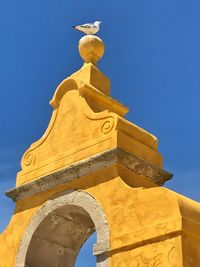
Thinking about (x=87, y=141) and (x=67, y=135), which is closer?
(x=87, y=141)

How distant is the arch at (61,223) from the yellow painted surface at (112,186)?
0.42 feet

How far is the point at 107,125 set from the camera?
29.5 feet

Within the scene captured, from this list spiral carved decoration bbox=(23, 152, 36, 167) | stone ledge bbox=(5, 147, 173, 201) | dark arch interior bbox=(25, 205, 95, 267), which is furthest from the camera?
spiral carved decoration bbox=(23, 152, 36, 167)

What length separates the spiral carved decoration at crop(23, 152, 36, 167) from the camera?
10.1 metres

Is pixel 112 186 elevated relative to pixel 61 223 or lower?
elevated

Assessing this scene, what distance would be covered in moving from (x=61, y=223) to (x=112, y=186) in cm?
148

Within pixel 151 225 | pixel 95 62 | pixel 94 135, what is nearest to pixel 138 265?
pixel 151 225

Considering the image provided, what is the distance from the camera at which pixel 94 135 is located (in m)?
9.15

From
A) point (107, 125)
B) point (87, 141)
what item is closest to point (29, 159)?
point (87, 141)

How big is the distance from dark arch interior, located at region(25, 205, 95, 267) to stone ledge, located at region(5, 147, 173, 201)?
0.48 m

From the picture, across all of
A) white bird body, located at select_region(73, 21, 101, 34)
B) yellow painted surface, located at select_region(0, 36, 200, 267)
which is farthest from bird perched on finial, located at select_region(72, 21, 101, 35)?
yellow painted surface, located at select_region(0, 36, 200, 267)

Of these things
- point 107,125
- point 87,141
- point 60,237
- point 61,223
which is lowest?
point 60,237

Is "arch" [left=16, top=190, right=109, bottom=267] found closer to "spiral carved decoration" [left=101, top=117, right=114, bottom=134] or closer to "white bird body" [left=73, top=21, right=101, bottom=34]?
"spiral carved decoration" [left=101, top=117, right=114, bottom=134]

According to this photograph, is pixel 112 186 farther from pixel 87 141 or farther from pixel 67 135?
pixel 67 135
